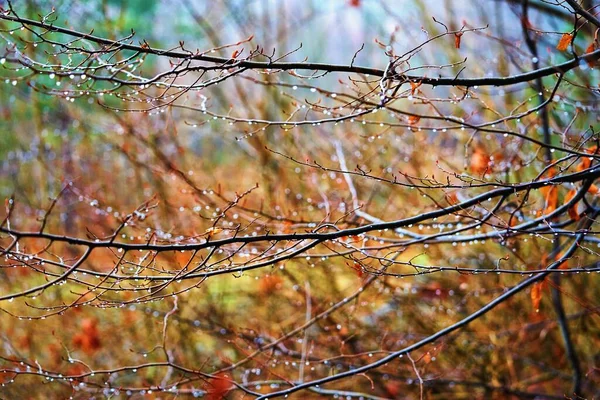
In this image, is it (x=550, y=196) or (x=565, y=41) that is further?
(x=550, y=196)

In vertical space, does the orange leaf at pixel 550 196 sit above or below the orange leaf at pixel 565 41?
below

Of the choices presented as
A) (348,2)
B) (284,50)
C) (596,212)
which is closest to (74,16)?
(284,50)

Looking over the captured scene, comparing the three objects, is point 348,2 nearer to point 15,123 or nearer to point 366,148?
point 366,148

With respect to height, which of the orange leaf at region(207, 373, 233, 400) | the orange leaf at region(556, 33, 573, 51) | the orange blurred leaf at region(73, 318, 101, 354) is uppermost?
the orange blurred leaf at region(73, 318, 101, 354)

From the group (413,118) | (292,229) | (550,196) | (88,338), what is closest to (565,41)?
(413,118)

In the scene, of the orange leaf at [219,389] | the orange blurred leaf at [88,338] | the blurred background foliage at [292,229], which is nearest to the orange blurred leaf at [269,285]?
the blurred background foliage at [292,229]

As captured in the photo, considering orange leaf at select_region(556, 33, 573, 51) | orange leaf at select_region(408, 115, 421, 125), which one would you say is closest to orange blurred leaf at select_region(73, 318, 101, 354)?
orange leaf at select_region(408, 115, 421, 125)

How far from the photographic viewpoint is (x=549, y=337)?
18.3ft

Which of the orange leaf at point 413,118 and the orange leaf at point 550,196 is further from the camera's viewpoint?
the orange leaf at point 550,196

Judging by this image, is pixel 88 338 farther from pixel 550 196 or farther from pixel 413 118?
pixel 550 196

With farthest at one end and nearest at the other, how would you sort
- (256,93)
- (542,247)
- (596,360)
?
(256,93), (596,360), (542,247)

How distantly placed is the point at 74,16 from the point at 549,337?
513cm

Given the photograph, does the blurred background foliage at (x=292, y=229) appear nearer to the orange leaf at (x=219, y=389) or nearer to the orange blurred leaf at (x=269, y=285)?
the orange blurred leaf at (x=269, y=285)

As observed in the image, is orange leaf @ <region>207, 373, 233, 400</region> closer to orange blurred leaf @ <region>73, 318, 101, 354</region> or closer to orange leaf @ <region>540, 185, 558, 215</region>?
orange leaf @ <region>540, 185, 558, 215</region>
